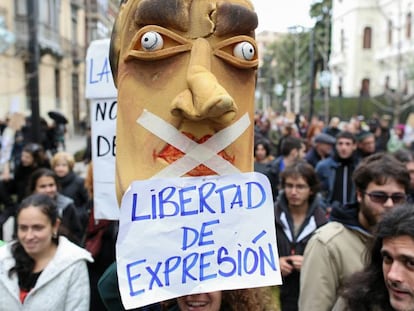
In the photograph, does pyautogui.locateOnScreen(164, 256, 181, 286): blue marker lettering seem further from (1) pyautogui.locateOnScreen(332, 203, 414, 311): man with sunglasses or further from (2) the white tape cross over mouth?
(1) pyautogui.locateOnScreen(332, 203, 414, 311): man with sunglasses

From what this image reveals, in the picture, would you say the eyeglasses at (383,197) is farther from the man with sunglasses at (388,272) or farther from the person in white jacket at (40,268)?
the person in white jacket at (40,268)

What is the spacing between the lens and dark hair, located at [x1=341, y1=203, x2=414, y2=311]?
1995 millimetres

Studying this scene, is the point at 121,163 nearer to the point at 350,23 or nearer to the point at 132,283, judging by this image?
the point at 132,283

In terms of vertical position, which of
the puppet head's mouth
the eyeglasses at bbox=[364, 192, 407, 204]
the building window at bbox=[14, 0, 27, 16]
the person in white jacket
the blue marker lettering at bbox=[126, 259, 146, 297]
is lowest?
the person in white jacket

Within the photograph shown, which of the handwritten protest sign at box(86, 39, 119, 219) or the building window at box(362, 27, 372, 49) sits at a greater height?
the building window at box(362, 27, 372, 49)

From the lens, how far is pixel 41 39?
24.4 m

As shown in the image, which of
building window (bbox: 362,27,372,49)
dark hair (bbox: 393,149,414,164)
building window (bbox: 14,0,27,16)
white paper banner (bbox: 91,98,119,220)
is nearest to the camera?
white paper banner (bbox: 91,98,119,220)

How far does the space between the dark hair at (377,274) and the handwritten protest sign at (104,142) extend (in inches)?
57.4

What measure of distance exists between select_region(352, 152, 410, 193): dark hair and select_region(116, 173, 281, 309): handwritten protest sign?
90 centimetres

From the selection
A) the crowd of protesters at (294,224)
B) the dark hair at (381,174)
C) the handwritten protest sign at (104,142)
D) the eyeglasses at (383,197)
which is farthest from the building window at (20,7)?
the eyeglasses at (383,197)

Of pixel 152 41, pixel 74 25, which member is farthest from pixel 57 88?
pixel 152 41

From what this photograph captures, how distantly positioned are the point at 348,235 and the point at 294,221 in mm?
1001

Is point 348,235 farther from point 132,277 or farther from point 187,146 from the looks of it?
point 132,277

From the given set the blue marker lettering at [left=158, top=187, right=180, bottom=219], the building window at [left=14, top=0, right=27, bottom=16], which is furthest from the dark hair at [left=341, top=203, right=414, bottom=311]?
the building window at [left=14, top=0, right=27, bottom=16]
